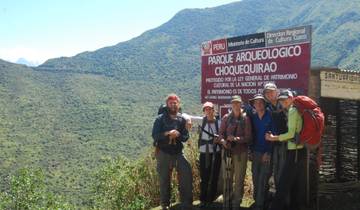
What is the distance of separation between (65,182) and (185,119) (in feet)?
175

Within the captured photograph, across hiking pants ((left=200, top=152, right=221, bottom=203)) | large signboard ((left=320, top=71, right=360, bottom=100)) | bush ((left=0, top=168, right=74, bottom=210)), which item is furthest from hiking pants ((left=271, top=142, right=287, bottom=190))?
bush ((left=0, top=168, right=74, bottom=210))

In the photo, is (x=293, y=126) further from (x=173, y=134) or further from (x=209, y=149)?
(x=173, y=134)

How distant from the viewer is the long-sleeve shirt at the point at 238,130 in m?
5.96

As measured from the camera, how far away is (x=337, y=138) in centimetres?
713

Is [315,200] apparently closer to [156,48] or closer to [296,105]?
[296,105]

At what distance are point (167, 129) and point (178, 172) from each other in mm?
630

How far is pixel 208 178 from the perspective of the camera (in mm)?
6707

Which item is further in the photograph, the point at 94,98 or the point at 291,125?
the point at 94,98

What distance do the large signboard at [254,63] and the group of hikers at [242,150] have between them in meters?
0.44

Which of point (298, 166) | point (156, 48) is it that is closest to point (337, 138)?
point (298, 166)

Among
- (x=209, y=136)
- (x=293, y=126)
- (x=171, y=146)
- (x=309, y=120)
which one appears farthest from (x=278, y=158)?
(x=171, y=146)

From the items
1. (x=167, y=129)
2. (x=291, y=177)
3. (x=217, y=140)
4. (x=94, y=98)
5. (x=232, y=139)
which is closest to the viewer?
(x=291, y=177)

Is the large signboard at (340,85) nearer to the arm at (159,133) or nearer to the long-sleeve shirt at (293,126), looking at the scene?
the long-sleeve shirt at (293,126)

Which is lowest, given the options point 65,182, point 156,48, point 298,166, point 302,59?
point 65,182
